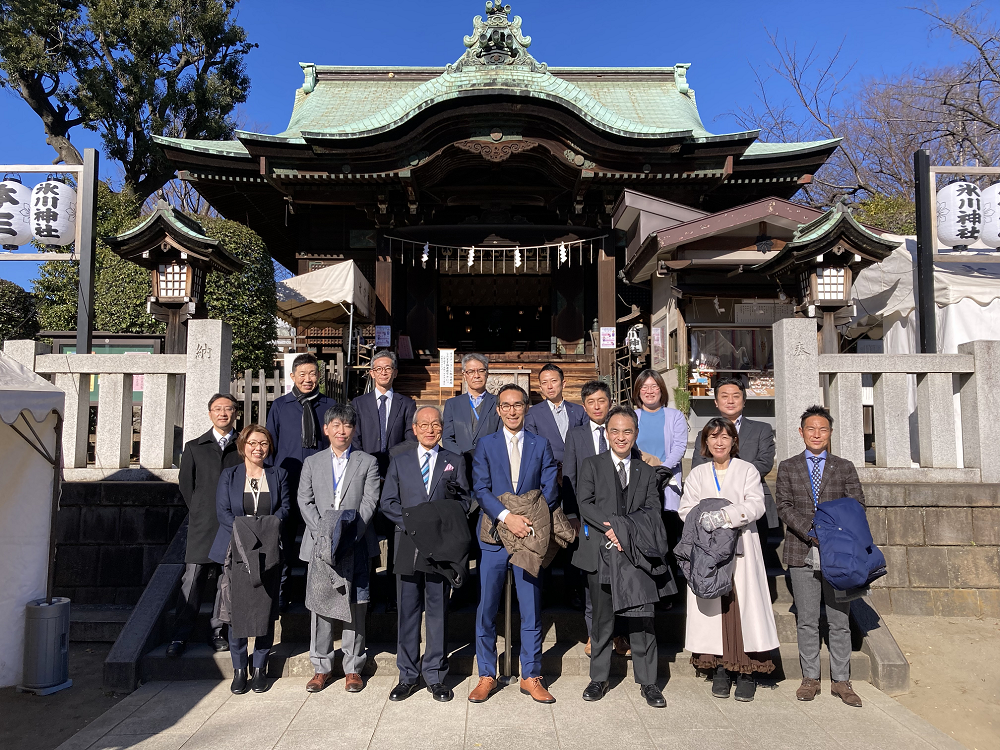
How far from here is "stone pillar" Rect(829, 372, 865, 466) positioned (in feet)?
18.8

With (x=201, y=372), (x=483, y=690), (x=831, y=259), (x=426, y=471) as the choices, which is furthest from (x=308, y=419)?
(x=831, y=259)

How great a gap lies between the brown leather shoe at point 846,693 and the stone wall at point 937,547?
175cm

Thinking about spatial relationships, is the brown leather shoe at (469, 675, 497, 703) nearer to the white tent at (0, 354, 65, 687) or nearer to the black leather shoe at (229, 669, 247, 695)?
the black leather shoe at (229, 669, 247, 695)

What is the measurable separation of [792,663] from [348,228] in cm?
1104

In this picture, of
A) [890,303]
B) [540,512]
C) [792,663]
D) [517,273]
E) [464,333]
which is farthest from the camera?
[464,333]

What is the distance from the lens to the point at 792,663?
429cm

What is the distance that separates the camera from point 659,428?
15.8 ft

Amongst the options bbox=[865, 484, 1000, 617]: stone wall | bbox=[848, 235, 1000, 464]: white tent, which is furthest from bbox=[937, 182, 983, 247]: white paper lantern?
bbox=[865, 484, 1000, 617]: stone wall

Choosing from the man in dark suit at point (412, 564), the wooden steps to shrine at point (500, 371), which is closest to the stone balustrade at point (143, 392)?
the man in dark suit at point (412, 564)

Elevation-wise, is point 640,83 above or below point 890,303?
above

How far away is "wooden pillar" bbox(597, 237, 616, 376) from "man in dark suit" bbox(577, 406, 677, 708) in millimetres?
7311

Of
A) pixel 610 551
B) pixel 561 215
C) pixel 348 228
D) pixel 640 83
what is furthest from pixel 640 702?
pixel 640 83

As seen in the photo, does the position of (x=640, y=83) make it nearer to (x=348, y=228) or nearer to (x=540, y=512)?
(x=348, y=228)

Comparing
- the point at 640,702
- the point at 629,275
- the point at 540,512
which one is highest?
the point at 629,275
